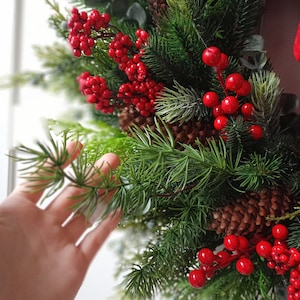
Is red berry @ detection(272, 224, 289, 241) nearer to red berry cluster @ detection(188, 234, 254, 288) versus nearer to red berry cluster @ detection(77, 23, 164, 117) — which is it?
red berry cluster @ detection(188, 234, 254, 288)

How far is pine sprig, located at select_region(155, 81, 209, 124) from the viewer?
44 cm

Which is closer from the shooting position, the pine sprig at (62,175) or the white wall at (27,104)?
the pine sprig at (62,175)

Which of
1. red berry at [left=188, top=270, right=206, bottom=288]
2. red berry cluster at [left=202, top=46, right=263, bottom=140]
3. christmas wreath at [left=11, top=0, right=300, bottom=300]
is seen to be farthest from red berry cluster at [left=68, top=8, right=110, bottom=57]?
red berry at [left=188, top=270, right=206, bottom=288]

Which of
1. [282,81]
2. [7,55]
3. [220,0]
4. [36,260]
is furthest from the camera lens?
[7,55]

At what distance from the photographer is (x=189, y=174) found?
0.42 meters

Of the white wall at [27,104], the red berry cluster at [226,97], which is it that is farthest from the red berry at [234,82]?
the white wall at [27,104]

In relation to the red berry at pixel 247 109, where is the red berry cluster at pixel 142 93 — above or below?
above

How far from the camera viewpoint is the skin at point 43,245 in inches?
14.1

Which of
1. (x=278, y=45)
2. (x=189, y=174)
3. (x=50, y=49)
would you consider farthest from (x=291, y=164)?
(x=50, y=49)

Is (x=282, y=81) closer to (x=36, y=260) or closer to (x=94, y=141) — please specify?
(x=94, y=141)

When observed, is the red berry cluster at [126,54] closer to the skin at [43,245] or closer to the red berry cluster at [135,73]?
the red berry cluster at [135,73]

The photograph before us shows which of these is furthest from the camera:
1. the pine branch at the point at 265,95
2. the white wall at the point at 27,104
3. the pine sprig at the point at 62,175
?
the white wall at the point at 27,104

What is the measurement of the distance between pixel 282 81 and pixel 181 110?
21 centimetres

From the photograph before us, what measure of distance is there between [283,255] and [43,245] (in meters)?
0.20
